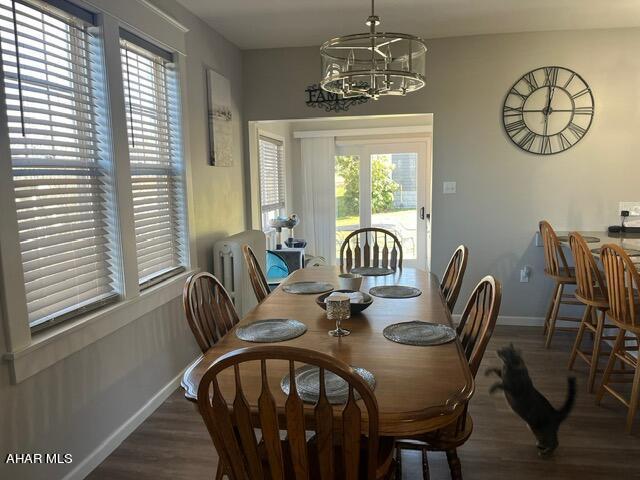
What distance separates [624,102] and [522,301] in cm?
177

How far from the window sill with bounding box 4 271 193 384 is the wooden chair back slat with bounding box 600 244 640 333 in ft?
8.02

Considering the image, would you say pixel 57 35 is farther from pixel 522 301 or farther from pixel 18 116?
pixel 522 301

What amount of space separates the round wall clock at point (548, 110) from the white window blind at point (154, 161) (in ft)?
8.61

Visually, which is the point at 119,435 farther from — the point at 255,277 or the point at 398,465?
the point at 398,465

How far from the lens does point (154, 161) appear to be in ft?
8.76

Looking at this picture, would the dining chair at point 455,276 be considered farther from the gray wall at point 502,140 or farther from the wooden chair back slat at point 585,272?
the gray wall at point 502,140

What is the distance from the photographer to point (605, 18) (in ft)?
10.8

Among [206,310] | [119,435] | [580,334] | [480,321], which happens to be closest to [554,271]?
[580,334]

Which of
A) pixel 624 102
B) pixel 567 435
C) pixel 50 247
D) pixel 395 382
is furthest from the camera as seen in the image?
pixel 624 102

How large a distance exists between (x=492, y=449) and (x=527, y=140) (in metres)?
2.52

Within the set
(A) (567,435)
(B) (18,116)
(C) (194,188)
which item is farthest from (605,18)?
(B) (18,116)

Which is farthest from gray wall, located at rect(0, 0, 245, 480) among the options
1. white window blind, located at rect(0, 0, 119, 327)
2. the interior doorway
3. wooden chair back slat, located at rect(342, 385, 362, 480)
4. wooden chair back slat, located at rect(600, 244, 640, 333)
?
wooden chair back slat, located at rect(600, 244, 640, 333)

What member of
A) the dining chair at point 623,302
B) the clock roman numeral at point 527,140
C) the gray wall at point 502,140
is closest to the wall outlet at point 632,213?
the gray wall at point 502,140

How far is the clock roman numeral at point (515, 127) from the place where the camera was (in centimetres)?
369
